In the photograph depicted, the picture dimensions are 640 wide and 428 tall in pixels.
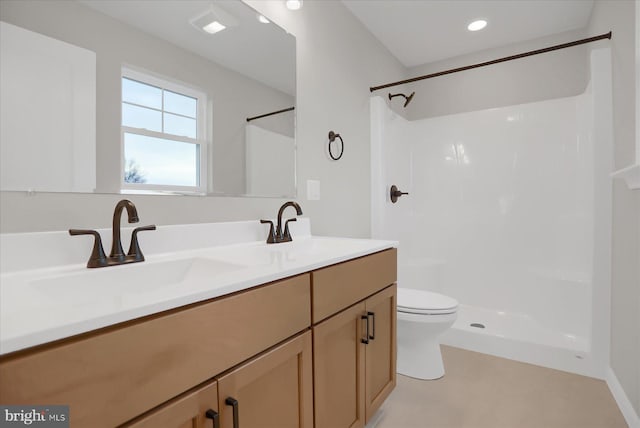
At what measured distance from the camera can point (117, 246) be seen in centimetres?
96

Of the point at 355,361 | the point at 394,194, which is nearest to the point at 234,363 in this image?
the point at 355,361

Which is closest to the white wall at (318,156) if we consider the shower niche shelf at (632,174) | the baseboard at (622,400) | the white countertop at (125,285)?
the white countertop at (125,285)

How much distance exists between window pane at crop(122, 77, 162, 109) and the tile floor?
1.66 metres

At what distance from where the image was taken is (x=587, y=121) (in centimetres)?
236

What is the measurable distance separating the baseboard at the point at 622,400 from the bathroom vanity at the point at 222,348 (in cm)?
112

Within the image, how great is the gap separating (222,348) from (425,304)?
4.84 ft

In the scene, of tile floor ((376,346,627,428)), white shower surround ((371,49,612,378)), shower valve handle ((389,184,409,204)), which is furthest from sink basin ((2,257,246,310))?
shower valve handle ((389,184,409,204))

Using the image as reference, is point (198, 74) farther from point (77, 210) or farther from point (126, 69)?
point (77, 210)

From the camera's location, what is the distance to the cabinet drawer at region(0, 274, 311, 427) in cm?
46

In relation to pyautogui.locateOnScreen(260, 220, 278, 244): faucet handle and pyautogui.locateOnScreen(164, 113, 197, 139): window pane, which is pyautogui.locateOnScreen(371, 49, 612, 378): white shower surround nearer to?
pyautogui.locateOnScreen(260, 220, 278, 244): faucet handle

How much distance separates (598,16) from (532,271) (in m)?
1.79

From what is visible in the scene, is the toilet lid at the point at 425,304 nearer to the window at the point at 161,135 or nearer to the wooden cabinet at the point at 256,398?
the wooden cabinet at the point at 256,398

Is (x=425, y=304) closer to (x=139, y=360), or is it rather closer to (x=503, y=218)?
(x=503, y=218)

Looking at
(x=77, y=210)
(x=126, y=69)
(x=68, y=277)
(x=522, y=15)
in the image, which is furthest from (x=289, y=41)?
(x=522, y=15)
